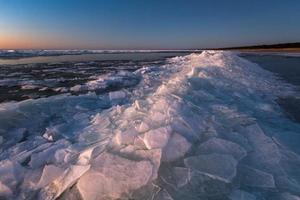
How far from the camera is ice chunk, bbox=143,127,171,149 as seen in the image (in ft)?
8.05

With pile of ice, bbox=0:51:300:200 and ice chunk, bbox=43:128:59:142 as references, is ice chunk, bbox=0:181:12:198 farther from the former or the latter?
ice chunk, bbox=43:128:59:142

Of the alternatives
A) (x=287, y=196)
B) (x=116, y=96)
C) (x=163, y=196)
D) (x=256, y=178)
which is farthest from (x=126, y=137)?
(x=116, y=96)

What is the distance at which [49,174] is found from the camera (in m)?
2.24

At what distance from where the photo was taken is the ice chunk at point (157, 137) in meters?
2.45

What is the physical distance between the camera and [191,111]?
3438mm

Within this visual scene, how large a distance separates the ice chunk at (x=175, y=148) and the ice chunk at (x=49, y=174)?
87 cm

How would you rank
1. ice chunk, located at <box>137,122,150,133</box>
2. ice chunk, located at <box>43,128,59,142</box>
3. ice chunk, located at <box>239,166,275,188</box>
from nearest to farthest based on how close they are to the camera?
ice chunk, located at <box>239,166,275,188</box>, ice chunk, located at <box>137,122,150,133</box>, ice chunk, located at <box>43,128,59,142</box>

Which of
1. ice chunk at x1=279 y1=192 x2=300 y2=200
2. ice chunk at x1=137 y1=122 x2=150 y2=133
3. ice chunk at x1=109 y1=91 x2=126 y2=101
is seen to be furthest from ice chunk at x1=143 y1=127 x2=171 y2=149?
ice chunk at x1=109 y1=91 x2=126 y2=101

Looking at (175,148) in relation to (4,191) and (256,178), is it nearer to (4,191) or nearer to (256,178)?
(256,178)

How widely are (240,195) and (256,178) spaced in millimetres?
296

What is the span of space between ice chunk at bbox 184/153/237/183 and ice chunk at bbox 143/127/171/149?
0.27 metres

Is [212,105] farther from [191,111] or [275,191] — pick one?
[275,191]

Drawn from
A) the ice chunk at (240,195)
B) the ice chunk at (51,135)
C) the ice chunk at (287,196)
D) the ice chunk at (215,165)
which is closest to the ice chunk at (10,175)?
the ice chunk at (51,135)

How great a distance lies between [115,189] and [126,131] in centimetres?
75
